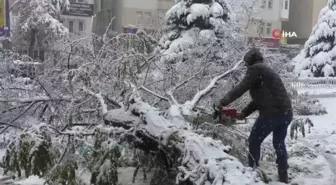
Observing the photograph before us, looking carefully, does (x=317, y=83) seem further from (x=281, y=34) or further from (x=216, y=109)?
(x=281, y=34)

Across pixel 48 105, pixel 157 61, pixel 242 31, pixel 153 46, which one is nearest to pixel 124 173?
pixel 48 105

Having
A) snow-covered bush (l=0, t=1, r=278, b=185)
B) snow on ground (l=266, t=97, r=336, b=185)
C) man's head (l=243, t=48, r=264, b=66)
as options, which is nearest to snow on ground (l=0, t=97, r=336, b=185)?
snow on ground (l=266, t=97, r=336, b=185)

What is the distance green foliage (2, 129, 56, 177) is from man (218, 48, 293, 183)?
1.91 m

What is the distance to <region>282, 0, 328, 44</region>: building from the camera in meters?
47.4

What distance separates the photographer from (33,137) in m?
4.91

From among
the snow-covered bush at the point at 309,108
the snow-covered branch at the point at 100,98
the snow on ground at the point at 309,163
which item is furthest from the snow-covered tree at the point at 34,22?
the snow-covered branch at the point at 100,98

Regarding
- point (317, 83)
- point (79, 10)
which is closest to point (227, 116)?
point (317, 83)

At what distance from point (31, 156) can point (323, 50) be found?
2397 centimetres

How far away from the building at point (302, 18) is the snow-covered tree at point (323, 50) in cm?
2098

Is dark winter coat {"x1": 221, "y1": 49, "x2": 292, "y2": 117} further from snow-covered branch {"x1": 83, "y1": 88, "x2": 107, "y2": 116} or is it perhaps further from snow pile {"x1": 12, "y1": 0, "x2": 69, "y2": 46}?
snow pile {"x1": 12, "y1": 0, "x2": 69, "y2": 46}

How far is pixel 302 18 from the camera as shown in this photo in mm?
48812

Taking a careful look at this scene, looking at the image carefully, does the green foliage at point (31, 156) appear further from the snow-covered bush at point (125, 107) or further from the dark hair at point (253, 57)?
the dark hair at point (253, 57)

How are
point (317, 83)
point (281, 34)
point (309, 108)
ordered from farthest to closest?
point (281, 34) < point (317, 83) < point (309, 108)

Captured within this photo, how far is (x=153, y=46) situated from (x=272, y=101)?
3646mm
